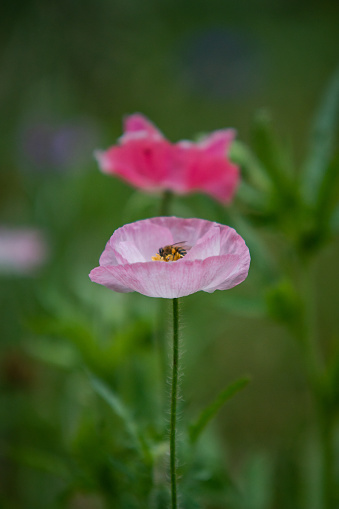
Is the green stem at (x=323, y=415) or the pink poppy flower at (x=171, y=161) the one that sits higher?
the pink poppy flower at (x=171, y=161)

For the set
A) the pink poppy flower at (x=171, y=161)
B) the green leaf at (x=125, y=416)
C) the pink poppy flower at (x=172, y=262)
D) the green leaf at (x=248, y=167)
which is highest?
the green leaf at (x=248, y=167)

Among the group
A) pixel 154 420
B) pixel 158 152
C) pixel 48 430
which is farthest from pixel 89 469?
pixel 158 152

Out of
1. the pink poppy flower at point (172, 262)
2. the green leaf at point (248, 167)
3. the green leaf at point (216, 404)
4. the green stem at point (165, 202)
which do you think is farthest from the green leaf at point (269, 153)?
the green leaf at point (216, 404)

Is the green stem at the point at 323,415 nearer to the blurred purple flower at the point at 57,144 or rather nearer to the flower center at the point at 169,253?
the flower center at the point at 169,253

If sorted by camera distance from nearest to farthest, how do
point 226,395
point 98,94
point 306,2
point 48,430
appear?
point 226,395, point 48,430, point 98,94, point 306,2

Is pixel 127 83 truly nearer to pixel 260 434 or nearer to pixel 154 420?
pixel 260 434

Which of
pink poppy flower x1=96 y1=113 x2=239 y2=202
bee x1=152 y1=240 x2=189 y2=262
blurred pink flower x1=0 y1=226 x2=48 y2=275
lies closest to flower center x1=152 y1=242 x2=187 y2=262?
bee x1=152 y1=240 x2=189 y2=262

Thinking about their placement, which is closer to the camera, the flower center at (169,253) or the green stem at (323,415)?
the flower center at (169,253)

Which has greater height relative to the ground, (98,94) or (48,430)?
(98,94)

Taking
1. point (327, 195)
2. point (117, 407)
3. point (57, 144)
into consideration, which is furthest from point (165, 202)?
point (57, 144)
